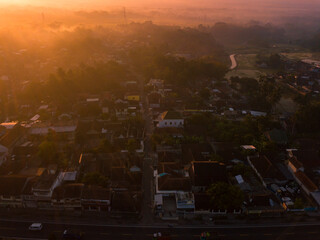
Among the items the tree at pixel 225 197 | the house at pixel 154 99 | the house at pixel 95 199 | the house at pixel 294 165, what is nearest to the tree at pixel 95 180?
the house at pixel 95 199

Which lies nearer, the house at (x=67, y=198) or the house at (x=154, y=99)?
the house at (x=67, y=198)

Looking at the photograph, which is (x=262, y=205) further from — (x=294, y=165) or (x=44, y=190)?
(x=44, y=190)

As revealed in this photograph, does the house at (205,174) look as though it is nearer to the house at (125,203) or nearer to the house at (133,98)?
the house at (125,203)

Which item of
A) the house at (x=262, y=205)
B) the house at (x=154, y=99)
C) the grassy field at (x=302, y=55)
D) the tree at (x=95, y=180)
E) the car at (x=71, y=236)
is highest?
the tree at (x=95, y=180)

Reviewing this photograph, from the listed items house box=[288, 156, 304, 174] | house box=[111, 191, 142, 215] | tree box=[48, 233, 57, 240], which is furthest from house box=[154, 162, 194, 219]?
house box=[288, 156, 304, 174]

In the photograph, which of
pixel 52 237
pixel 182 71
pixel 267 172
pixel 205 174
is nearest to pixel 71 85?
pixel 182 71

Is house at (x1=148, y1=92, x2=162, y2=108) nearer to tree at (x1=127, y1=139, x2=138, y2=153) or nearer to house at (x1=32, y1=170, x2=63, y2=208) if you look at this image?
tree at (x1=127, y1=139, x2=138, y2=153)

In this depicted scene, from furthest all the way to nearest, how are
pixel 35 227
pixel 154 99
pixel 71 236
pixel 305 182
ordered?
pixel 154 99 < pixel 305 182 < pixel 35 227 < pixel 71 236
